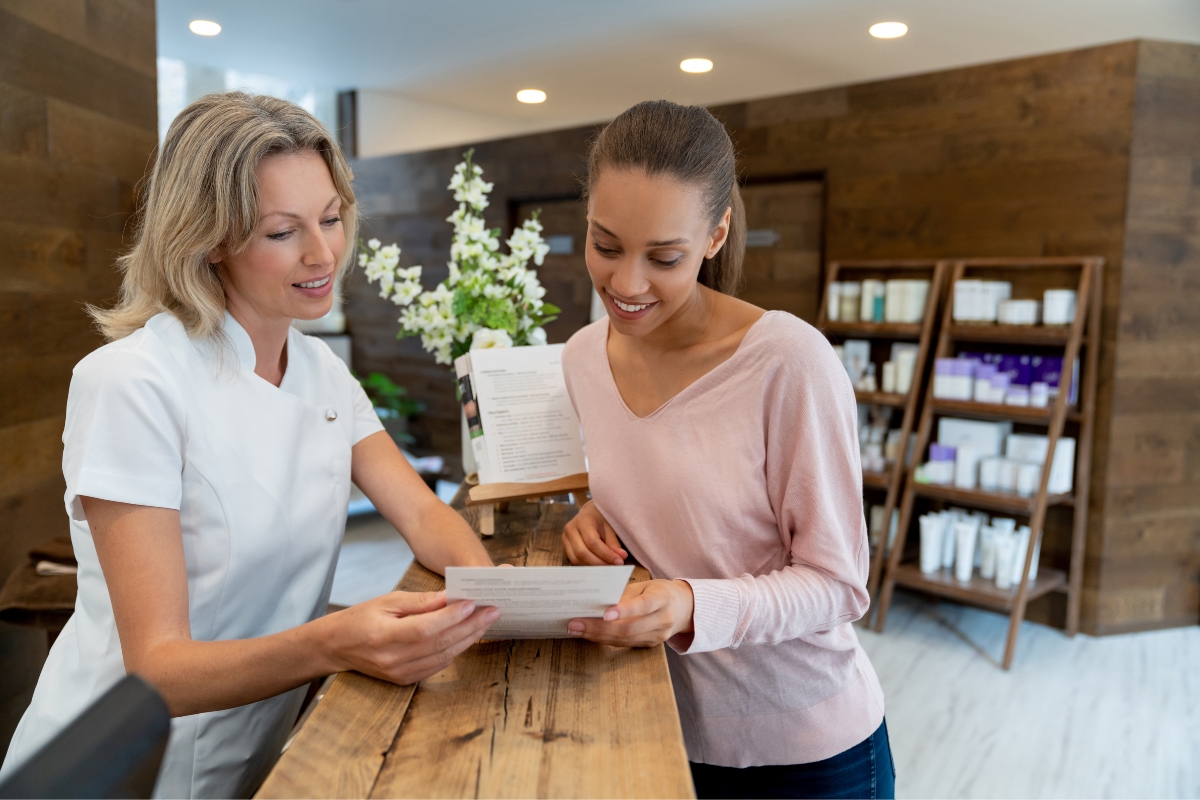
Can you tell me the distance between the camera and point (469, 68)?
5387 millimetres

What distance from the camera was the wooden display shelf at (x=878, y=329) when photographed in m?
3.63

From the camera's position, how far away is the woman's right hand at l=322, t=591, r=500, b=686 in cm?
91

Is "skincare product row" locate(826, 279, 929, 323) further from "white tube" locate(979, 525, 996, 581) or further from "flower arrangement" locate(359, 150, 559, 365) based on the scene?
"flower arrangement" locate(359, 150, 559, 365)

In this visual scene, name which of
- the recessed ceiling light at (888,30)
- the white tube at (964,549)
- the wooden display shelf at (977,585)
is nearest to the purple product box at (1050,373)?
the white tube at (964,549)

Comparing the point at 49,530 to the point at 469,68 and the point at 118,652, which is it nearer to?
the point at 118,652

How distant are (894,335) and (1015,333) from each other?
53 centimetres

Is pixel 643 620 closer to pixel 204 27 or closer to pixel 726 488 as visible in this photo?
pixel 726 488

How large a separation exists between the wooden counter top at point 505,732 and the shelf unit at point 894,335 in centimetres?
288

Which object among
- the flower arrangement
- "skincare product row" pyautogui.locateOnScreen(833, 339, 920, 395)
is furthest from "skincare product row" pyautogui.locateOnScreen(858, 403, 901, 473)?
the flower arrangement

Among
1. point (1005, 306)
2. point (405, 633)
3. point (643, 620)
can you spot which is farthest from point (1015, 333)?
point (405, 633)

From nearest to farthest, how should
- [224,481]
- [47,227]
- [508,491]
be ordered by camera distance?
[224,481], [508,491], [47,227]

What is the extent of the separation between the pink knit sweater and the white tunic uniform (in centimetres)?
48

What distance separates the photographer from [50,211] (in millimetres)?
2303

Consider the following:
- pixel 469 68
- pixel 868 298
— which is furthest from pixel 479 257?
pixel 469 68
